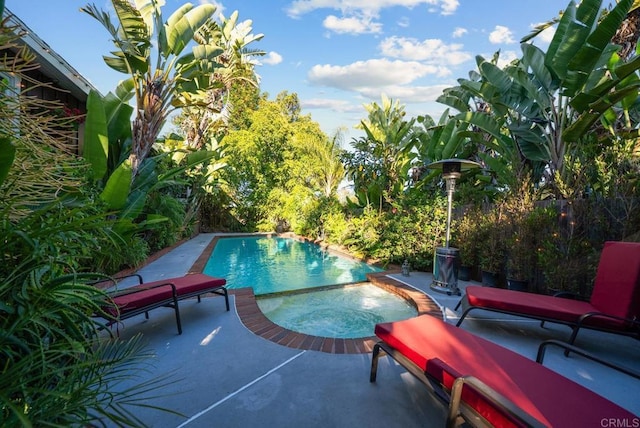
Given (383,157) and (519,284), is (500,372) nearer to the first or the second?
(519,284)

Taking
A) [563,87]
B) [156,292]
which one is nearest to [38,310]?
[156,292]

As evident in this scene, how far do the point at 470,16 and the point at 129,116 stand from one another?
10607mm

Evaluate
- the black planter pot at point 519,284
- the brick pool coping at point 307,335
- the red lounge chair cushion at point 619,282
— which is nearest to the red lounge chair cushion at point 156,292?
the brick pool coping at point 307,335

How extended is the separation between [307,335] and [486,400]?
7.58 feet

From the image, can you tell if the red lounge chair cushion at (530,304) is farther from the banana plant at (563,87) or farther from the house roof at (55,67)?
the house roof at (55,67)

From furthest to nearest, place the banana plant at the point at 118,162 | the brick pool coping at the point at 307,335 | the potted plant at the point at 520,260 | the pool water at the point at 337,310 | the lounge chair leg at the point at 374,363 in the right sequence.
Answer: the potted plant at the point at 520,260, the banana plant at the point at 118,162, the pool water at the point at 337,310, the brick pool coping at the point at 307,335, the lounge chair leg at the point at 374,363

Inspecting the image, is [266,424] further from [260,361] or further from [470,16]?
[470,16]

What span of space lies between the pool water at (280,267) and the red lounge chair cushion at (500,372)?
12.9 feet

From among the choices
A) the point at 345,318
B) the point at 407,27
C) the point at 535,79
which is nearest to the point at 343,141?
the point at 407,27

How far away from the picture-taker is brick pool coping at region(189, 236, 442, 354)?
328 centimetres

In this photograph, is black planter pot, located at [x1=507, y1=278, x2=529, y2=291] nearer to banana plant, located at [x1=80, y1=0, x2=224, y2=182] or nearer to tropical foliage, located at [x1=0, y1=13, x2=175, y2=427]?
tropical foliage, located at [x1=0, y1=13, x2=175, y2=427]

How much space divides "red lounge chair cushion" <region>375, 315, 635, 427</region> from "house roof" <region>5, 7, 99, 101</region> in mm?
6092

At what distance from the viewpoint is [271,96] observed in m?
27.2

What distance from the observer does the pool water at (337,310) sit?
14.3ft
